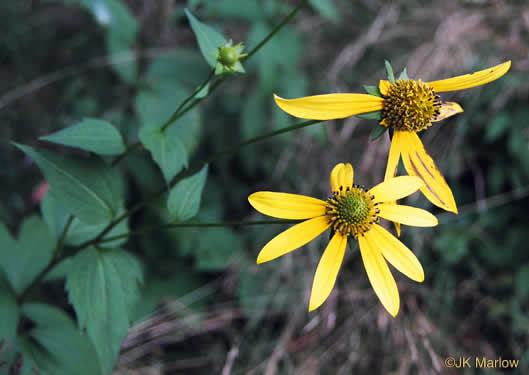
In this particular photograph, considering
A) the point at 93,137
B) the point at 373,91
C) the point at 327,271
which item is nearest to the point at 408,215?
A: the point at 327,271

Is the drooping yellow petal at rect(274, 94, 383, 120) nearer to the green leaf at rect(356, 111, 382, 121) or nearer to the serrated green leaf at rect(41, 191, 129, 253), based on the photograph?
the green leaf at rect(356, 111, 382, 121)

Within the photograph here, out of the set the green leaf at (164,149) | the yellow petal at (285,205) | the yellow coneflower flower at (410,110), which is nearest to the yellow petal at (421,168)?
the yellow coneflower flower at (410,110)

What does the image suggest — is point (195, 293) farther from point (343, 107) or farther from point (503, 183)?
point (503, 183)

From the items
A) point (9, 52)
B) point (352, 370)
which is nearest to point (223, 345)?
point (352, 370)

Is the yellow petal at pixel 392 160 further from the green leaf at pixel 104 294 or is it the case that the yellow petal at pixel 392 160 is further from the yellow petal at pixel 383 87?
the green leaf at pixel 104 294

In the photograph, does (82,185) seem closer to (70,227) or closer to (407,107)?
(70,227)
